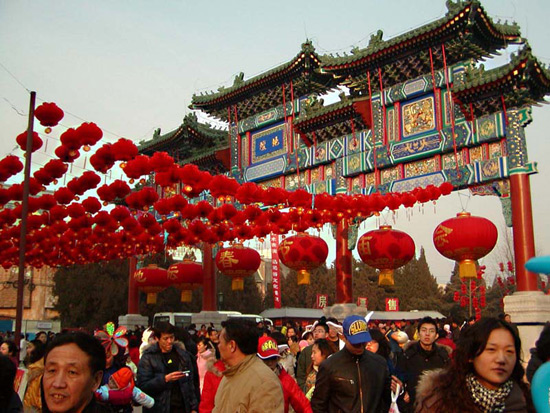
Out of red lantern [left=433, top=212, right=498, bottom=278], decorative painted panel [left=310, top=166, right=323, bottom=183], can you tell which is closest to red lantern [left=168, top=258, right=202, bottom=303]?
decorative painted panel [left=310, top=166, right=323, bottom=183]

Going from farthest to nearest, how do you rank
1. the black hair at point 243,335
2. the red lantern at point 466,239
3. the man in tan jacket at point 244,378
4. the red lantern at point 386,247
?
the red lantern at point 386,247 → the red lantern at point 466,239 → the black hair at point 243,335 → the man in tan jacket at point 244,378

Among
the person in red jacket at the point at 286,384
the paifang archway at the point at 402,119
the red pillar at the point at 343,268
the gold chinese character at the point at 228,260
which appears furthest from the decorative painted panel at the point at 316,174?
the person in red jacket at the point at 286,384

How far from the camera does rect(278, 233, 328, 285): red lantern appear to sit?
538 inches

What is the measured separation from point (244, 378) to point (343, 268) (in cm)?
1225

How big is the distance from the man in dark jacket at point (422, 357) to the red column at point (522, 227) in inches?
279

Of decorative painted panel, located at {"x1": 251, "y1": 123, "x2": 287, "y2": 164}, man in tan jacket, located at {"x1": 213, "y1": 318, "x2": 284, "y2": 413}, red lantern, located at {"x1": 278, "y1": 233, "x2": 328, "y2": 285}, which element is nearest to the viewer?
man in tan jacket, located at {"x1": 213, "y1": 318, "x2": 284, "y2": 413}

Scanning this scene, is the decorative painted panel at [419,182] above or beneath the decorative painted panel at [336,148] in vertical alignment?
beneath

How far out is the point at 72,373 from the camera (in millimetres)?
2305

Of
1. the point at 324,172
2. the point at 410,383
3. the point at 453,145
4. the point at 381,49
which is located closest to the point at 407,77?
the point at 381,49

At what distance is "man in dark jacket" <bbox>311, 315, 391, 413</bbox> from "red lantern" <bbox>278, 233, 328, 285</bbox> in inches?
377

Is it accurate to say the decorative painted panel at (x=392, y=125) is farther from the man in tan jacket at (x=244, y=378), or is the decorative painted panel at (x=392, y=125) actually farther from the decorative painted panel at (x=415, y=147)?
the man in tan jacket at (x=244, y=378)

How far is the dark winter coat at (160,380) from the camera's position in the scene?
4.96 m

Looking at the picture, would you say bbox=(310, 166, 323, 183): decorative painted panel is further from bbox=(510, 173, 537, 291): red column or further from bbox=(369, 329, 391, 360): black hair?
bbox=(369, 329, 391, 360): black hair

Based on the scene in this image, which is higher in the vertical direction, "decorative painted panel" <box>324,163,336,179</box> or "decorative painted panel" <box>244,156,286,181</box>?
"decorative painted panel" <box>244,156,286,181</box>
